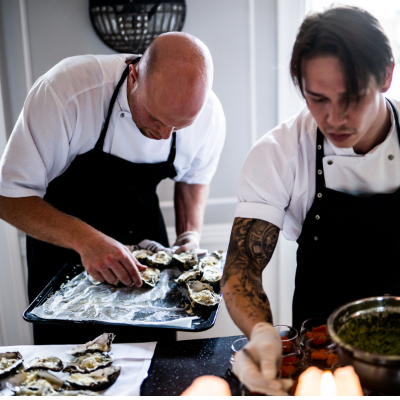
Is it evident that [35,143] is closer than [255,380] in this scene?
No

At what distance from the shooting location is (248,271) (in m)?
1.41

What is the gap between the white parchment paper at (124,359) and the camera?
3.95 feet

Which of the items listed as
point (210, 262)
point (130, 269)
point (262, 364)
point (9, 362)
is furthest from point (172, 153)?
point (262, 364)

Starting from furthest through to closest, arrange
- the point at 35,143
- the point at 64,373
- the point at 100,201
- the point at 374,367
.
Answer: the point at 100,201, the point at 35,143, the point at 64,373, the point at 374,367

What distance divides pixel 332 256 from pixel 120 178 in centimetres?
110

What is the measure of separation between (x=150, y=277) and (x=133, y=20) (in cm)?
165

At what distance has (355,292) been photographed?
5.25 ft

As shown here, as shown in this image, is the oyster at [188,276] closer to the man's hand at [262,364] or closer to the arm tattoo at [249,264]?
the arm tattoo at [249,264]

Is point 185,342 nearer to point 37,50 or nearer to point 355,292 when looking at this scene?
point 355,292

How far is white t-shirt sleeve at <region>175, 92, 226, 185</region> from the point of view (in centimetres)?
229

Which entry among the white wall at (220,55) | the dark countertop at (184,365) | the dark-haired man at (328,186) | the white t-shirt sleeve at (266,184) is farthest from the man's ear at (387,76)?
the white wall at (220,55)

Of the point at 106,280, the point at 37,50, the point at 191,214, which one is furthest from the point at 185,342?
the point at 37,50

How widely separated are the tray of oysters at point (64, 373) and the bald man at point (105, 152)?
448 millimetres

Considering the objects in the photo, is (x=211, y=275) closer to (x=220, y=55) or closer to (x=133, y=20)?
(x=220, y=55)
